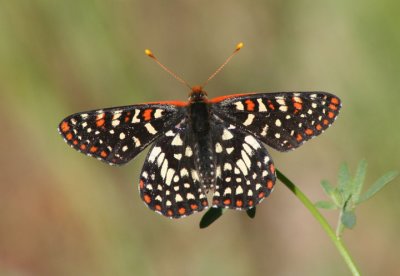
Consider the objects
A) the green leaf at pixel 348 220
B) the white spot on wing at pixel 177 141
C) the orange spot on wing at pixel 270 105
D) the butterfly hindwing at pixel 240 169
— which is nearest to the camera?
the green leaf at pixel 348 220

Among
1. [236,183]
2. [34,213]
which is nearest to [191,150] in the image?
[236,183]

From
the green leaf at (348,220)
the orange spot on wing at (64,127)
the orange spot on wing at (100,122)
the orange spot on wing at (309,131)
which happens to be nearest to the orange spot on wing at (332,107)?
the orange spot on wing at (309,131)

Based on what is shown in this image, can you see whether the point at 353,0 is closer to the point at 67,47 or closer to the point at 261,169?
the point at 67,47

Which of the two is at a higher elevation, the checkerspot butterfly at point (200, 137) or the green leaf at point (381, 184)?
the checkerspot butterfly at point (200, 137)

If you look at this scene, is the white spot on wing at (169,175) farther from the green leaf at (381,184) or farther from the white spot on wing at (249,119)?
the green leaf at (381,184)

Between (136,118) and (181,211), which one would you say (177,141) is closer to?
(136,118)

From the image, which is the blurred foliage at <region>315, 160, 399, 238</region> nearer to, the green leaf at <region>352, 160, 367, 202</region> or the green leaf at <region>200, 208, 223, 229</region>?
the green leaf at <region>352, 160, 367, 202</region>
